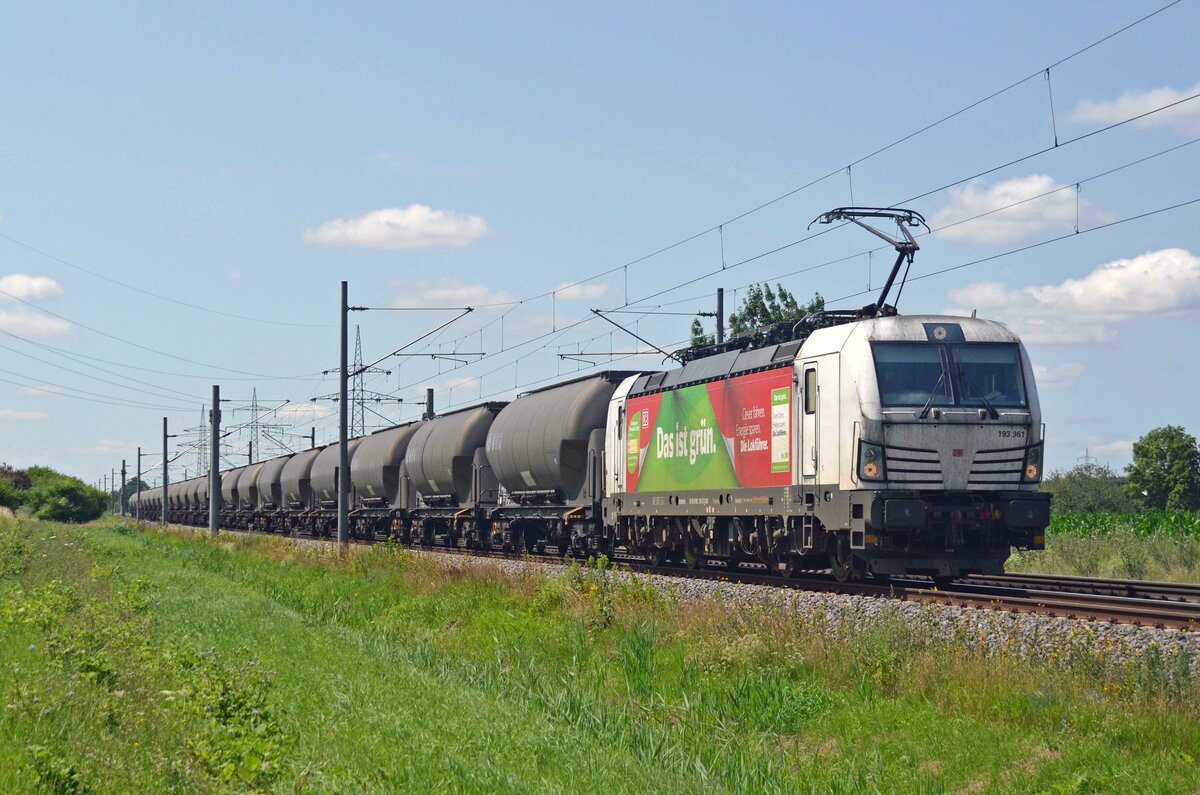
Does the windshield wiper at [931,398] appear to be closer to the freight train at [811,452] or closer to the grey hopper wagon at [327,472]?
the freight train at [811,452]

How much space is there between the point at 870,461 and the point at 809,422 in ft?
5.24

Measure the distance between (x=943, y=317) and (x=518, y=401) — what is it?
16262 mm

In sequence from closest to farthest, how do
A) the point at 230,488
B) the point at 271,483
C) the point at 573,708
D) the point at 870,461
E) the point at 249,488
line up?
1. the point at 573,708
2. the point at 870,461
3. the point at 271,483
4. the point at 249,488
5. the point at 230,488

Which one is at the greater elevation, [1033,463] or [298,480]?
[298,480]

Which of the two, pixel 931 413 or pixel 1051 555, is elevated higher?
pixel 931 413

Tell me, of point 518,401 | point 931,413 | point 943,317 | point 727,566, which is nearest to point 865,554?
point 931,413

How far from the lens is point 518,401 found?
3400cm

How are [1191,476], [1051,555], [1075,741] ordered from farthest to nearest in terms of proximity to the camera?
1. [1191,476]
2. [1051,555]
3. [1075,741]

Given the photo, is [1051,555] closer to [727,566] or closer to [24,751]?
[727,566]

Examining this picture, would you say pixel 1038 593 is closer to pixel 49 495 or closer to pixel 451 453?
pixel 451 453

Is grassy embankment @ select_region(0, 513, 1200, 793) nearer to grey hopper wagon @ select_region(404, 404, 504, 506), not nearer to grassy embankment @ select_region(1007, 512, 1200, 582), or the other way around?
grassy embankment @ select_region(1007, 512, 1200, 582)

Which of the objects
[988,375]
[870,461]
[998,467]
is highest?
[988,375]

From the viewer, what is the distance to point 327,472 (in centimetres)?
5197

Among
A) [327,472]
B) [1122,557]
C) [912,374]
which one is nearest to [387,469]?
[327,472]
